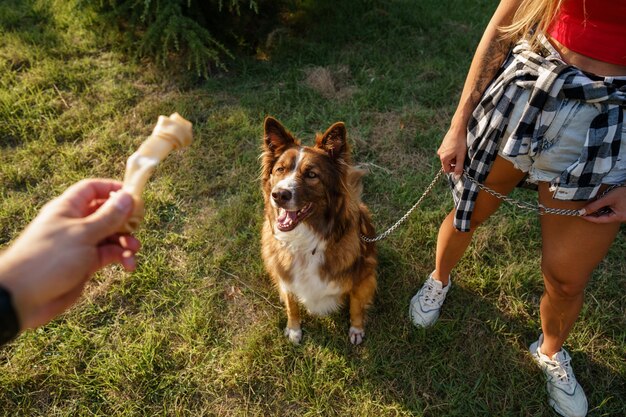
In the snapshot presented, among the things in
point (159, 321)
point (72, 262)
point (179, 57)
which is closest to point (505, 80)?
point (72, 262)

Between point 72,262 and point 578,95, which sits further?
point 578,95

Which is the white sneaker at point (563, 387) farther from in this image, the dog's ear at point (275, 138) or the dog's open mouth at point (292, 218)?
the dog's ear at point (275, 138)

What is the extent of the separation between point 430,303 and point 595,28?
6.25ft

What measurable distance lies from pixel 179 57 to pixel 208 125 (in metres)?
1.41

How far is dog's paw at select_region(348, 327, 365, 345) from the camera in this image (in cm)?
288

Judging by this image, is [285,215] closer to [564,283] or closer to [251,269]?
[251,269]

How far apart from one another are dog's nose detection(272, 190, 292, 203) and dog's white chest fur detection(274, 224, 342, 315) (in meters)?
0.27

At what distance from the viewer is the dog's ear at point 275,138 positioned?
2598 mm

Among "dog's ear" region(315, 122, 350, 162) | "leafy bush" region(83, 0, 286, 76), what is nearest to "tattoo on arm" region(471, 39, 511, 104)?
"dog's ear" region(315, 122, 350, 162)

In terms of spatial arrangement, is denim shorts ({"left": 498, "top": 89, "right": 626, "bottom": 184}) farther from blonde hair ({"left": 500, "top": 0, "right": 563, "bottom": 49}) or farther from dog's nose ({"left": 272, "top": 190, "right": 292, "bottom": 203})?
dog's nose ({"left": 272, "top": 190, "right": 292, "bottom": 203})

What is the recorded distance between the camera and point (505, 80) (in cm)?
184

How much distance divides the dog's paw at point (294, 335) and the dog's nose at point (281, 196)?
3.50ft

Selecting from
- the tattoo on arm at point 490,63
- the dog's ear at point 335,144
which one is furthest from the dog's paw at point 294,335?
the tattoo on arm at point 490,63

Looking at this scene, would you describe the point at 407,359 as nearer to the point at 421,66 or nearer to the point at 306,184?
the point at 306,184
